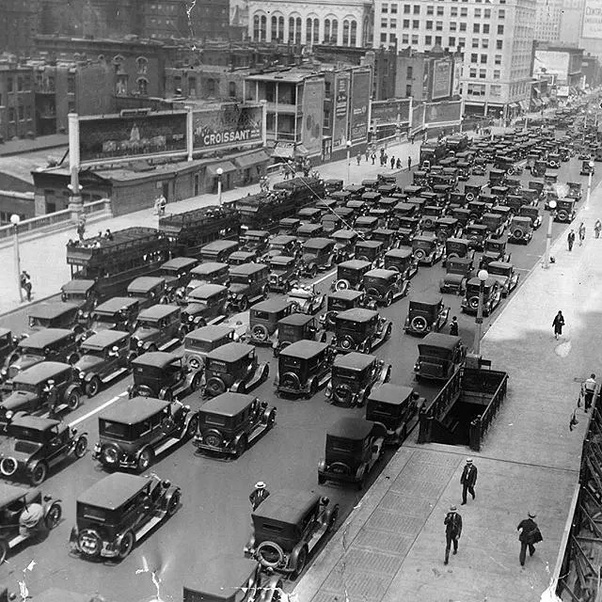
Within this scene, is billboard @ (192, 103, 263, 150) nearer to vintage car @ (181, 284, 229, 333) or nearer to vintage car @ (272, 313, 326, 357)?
vintage car @ (181, 284, 229, 333)

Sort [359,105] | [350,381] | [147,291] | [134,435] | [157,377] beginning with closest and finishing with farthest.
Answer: [134,435], [157,377], [350,381], [147,291], [359,105]

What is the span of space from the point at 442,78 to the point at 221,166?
252 ft

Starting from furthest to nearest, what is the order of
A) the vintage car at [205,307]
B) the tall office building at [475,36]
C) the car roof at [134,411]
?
the tall office building at [475,36] → the vintage car at [205,307] → the car roof at [134,411]

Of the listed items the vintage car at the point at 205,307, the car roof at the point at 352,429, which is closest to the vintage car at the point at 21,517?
the car roof at the point at 352,429

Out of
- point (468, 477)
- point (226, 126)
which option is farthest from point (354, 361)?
point (226, 126)

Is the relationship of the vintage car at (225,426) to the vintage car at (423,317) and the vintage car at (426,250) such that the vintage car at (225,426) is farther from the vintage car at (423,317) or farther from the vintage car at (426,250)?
the vintage car at (426,250)

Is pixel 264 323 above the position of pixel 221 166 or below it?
below

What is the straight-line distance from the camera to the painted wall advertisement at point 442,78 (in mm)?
134875

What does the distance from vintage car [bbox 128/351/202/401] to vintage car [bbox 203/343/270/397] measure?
99 cm

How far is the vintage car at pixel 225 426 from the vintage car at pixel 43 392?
4636 millimetres

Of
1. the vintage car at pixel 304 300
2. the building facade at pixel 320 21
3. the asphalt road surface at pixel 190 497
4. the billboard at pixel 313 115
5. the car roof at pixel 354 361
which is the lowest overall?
the asphalt road surface at pixel 190 497

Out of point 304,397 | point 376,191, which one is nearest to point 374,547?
point 304,397

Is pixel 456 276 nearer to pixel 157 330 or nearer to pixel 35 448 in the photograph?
pixel 157 330

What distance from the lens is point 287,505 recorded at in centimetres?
2055
